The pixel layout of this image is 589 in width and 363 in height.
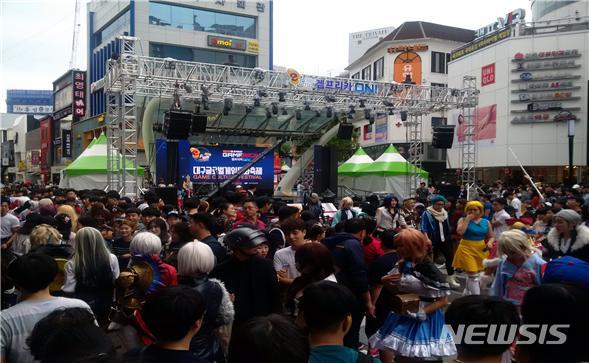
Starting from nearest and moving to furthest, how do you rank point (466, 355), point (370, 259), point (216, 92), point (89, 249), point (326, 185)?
point (466, 355) → point (89, 249) → point (370, 259) → point (216, 92) → point (326, 185)

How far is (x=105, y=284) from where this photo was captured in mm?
3836

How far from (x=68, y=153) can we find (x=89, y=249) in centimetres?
4459

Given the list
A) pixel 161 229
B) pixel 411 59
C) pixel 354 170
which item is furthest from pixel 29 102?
pixel 161 229

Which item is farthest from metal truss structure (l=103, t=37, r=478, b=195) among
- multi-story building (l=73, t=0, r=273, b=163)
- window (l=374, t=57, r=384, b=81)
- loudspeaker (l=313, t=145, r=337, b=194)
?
window (l=374, t=57, r=384, b=81)

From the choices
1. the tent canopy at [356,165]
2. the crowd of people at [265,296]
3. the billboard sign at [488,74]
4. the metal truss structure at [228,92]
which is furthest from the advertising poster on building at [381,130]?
the crowd of people at [265,296]

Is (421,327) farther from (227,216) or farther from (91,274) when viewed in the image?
(227,216)

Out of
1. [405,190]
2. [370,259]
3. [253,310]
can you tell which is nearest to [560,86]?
[405,190]

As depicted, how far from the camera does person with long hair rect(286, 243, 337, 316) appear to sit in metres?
3.59

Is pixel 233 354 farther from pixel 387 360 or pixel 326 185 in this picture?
pixel 326 185

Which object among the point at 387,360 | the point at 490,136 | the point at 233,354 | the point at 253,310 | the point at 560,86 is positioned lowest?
the point at 387,360

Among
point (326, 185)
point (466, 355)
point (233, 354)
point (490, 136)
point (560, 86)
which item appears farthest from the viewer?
point (490, 136)

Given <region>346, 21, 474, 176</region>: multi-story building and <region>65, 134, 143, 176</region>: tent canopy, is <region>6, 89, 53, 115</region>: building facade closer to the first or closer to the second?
<region>346, 21, 474, 176</region>: multi-story building

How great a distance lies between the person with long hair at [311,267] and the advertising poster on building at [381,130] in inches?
1709

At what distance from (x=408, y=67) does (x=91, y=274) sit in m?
48.8
